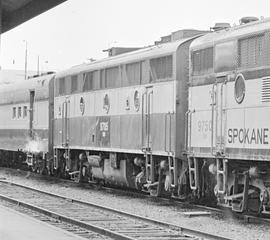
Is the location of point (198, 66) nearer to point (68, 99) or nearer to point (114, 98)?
point (114, 98)

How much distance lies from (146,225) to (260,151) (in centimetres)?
244

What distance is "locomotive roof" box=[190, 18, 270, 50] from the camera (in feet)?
38.0

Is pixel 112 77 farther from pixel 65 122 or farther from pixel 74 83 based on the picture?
pixel 65 122

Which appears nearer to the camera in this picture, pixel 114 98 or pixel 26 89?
pixel 114 98

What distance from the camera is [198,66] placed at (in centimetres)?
1372

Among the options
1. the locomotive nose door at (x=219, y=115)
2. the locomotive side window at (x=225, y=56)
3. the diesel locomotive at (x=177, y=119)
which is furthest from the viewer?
the locomotive nose door at (x=219, y=115)

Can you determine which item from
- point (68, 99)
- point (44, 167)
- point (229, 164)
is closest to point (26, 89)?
point (44, 167)

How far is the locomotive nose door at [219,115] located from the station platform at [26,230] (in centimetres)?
382

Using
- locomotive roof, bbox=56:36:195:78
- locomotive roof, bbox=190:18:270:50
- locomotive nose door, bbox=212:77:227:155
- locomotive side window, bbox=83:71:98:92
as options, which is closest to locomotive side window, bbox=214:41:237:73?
locomotive roof, bbox=190:18:270:50

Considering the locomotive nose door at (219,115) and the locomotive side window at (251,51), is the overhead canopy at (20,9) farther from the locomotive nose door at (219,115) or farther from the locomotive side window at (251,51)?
the locomotive nose door at (219,115)

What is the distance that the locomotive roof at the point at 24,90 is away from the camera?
2436cm

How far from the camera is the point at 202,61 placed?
44.5 feet

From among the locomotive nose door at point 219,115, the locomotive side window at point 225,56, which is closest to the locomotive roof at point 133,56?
the locomotive side window at point 225,56

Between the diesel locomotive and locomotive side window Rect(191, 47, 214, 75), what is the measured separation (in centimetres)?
2
